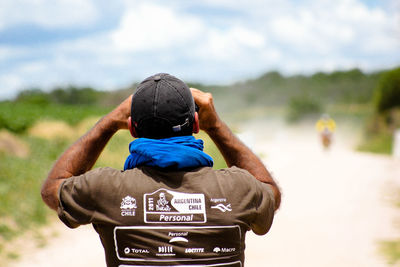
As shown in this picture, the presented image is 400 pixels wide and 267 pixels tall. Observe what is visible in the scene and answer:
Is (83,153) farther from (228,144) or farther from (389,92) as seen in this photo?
(389,92)

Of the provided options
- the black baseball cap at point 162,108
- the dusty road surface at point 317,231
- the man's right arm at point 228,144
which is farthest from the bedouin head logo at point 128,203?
the dusty road surface at point 317,231

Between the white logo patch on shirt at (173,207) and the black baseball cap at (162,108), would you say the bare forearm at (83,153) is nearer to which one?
the black baseball cap at (162,108)

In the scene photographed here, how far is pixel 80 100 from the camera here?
287 ft

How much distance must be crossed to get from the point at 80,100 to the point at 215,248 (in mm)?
88149

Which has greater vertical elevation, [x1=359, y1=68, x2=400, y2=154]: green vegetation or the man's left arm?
the man's left arm

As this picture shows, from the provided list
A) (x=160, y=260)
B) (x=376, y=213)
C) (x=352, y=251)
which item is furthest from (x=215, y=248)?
(x=376, y=213)

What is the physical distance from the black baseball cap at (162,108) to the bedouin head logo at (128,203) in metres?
0.26

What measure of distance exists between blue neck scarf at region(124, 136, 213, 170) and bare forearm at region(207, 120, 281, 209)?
0.81 ft

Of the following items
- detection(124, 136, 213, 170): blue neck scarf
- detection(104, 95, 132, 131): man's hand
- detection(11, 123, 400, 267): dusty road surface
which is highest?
detection(104, 95, 132, 131): man's hand

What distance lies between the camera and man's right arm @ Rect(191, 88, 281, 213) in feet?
7.35

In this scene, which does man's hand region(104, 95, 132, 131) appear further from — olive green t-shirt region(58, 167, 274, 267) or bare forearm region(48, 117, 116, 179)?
olive green t-shirt region(58, 167, 274, 267)

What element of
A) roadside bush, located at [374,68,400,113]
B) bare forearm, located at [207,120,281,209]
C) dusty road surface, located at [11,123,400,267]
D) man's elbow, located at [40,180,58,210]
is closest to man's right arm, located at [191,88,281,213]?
bare forearm, located at [207,120,281,209]

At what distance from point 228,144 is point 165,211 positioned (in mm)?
488

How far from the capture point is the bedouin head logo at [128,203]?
6.55 feet
